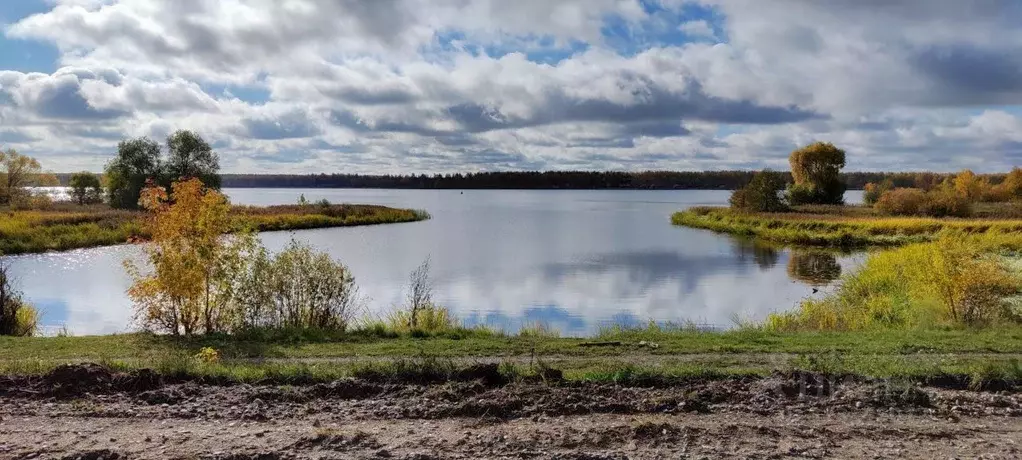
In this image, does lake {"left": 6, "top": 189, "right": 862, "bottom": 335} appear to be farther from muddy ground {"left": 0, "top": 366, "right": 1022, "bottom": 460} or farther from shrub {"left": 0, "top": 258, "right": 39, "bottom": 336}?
muddy ground {"left": 0, "top": 366, "right": 1022, "bottom": 460}

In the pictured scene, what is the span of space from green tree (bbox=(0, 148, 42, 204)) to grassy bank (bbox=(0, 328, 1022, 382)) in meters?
71.9

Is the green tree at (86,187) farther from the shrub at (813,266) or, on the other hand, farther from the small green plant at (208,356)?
the small green plant at (208,356)

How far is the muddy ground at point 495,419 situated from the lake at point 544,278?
11.1 metres

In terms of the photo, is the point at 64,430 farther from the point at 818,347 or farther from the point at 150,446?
the point at 818,347

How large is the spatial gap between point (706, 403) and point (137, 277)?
13017 millimetres

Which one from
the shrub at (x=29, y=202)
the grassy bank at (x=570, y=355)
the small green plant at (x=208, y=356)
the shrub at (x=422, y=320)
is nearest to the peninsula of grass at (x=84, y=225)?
the shrub at (x=29, y=202)

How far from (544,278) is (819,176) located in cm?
6641

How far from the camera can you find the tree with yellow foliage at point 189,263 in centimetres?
1545

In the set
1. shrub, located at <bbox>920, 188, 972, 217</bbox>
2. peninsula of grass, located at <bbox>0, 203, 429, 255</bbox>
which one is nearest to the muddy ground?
peninsula of grass, located at <bbox>0, 203, 429, 255</bbox>

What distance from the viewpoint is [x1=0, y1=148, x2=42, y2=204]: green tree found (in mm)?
74188

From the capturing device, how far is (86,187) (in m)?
96.4

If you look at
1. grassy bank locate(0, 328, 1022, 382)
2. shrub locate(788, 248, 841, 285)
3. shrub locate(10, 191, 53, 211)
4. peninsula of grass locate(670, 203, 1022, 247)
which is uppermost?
shrub locate(10, 191, 53, 211)

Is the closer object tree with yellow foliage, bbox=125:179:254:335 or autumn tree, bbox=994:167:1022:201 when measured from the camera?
tree with yellow foliage, bbox=125:179:254:335

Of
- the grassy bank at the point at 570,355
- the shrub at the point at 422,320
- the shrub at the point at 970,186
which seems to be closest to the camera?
the grassy bank at the point at 570,355
